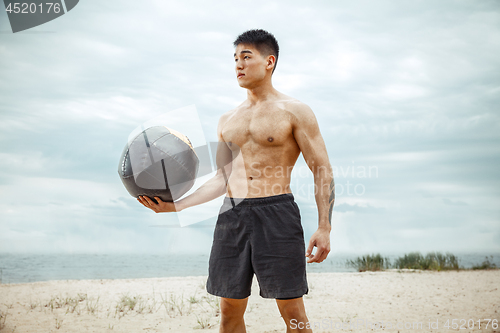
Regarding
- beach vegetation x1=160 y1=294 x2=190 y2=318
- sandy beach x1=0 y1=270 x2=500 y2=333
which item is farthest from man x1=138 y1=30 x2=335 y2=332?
beach vegetation x1=160 y1=294 x2=190 y2=318

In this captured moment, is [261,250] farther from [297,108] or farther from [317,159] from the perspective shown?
[297,108]

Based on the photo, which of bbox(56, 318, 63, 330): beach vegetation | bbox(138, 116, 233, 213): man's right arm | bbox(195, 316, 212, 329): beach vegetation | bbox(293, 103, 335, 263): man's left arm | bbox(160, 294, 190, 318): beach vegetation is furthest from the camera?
bbox(160, 294, 190, 318): beach vegetation

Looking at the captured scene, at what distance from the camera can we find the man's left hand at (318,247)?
284 cm

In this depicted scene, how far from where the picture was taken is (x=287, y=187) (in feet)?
10.2

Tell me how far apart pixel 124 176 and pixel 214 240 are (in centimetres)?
91

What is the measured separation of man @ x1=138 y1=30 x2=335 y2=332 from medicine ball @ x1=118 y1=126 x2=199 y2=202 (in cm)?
17

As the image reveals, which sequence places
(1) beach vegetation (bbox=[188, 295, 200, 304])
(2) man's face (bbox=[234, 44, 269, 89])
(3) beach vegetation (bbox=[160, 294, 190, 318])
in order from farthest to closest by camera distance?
(1) beach vegetation (bbox=[188, 295, 200, 304])
(3) beach vegetation (bbox=[160, 294, 190, 318])
(2) man's face (bbox=[234, 44, 269, 89])

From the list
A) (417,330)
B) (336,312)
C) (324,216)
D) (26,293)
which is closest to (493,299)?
(417,330)

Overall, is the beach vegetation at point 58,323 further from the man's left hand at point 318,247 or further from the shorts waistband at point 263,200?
the man's left hand at point 318,247

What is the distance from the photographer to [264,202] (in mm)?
2988

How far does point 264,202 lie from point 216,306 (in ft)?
12.5

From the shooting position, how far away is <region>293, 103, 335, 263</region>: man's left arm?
296 cm

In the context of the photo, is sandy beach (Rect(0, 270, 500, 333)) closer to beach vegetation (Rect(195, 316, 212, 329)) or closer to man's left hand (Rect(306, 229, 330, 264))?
beach vegetation (Rect(195, 316, 212, 329))

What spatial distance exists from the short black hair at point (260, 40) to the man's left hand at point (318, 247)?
161 cm
